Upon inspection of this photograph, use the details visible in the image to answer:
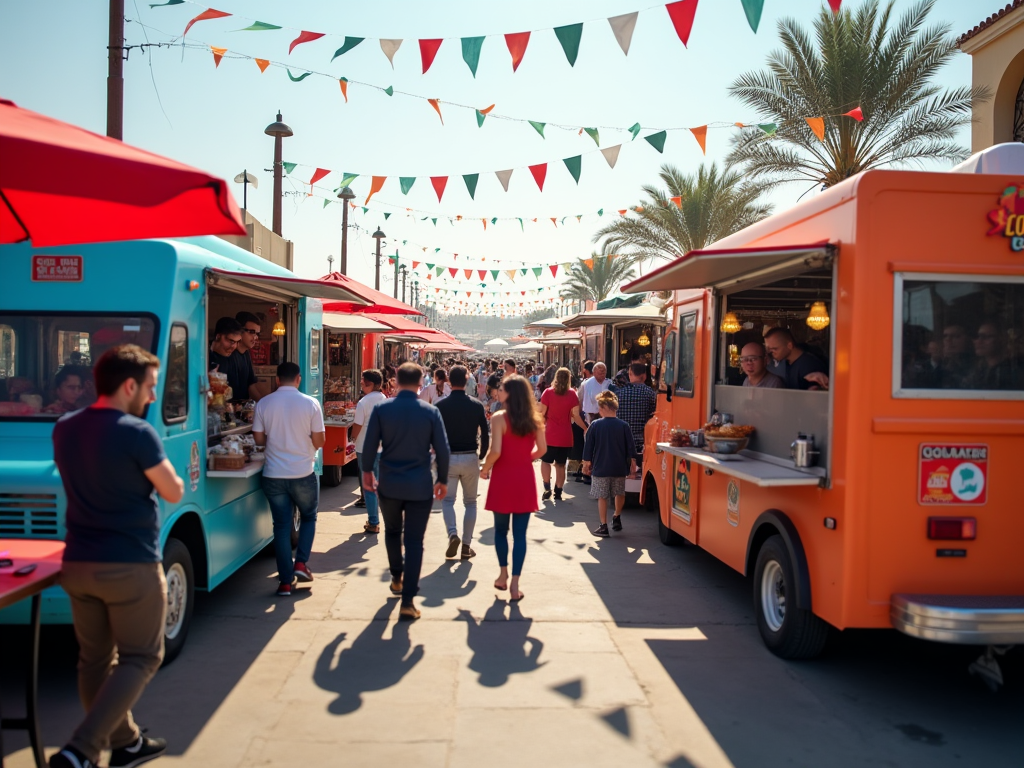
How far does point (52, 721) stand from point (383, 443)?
8.87ft

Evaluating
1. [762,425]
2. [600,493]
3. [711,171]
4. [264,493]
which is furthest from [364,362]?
[762,425]

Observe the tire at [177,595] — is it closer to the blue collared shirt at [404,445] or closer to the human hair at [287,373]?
the blue collared shirt at [404,445]

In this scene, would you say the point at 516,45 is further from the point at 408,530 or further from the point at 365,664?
the point at 365,664

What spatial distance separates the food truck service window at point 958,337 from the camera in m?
4.70

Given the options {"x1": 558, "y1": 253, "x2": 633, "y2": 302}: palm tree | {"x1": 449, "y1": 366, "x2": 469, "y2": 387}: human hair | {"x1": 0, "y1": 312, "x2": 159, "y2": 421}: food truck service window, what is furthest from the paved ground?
{"x1": 558, "y1": 253, "x2": 633, "y2": 302}: palm tree

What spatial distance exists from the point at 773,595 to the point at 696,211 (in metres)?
16.2

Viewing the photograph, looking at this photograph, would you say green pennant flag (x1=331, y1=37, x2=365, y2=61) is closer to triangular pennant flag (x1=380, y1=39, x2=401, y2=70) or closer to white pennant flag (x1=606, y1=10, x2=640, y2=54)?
triangular pennant flag (x1=380, y1=39, x2=401, y2=70)

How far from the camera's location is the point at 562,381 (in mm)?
11266

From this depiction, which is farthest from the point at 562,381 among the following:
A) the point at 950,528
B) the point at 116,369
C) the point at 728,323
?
the point at 116,369

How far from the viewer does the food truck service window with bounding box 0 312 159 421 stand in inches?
205

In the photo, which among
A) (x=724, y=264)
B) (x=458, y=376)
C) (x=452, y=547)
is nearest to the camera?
(x=724, y=264)

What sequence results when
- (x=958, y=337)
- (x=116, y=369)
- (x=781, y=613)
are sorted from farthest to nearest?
(x=781, y=613)
(x=958, y=337)
(x=116, y=369)

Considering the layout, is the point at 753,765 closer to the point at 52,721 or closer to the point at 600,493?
the point at 52,721

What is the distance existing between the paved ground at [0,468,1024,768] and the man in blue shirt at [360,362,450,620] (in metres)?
0.45
